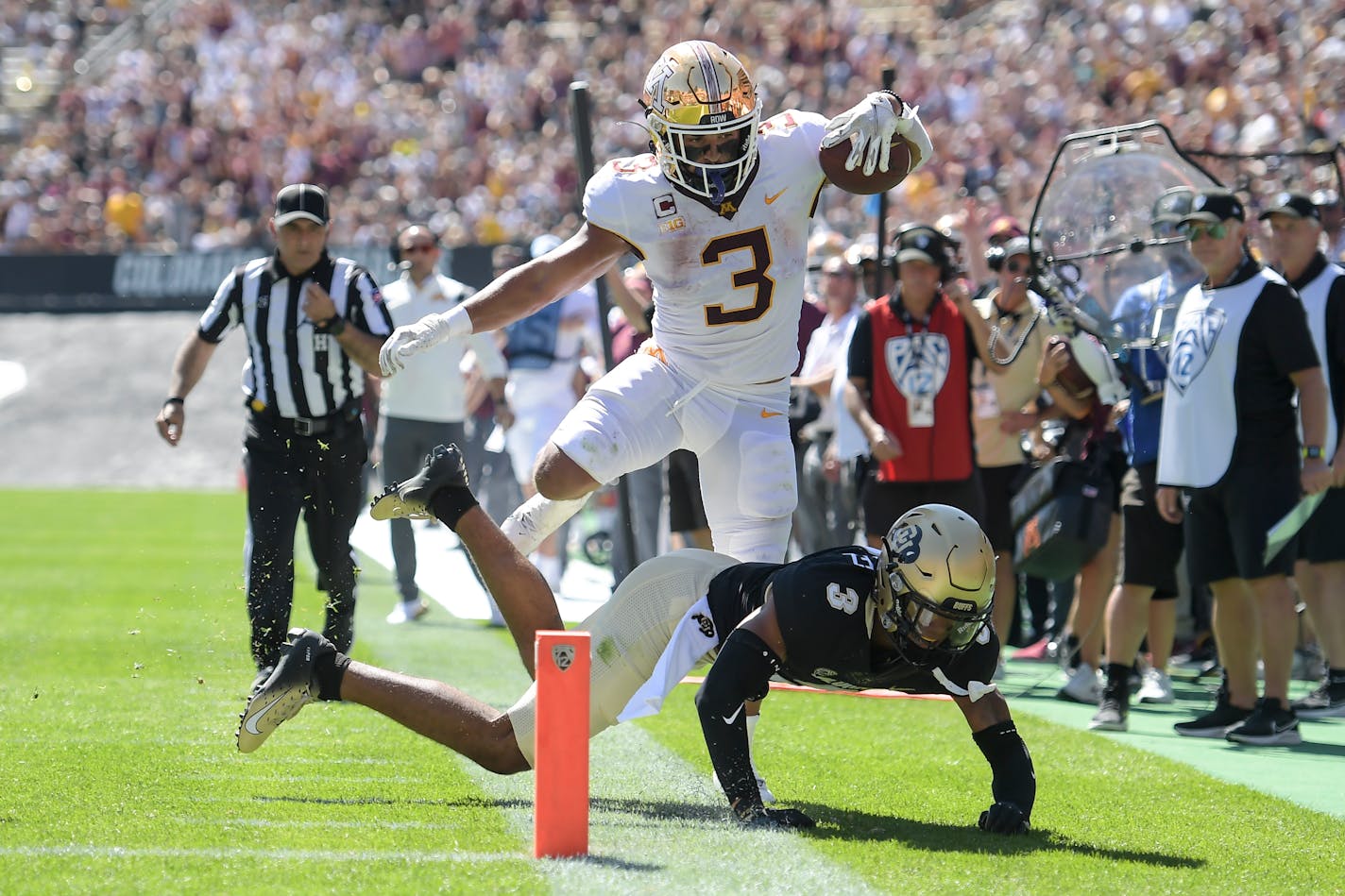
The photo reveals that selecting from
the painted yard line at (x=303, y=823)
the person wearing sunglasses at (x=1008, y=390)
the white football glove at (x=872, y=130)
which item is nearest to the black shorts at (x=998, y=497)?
the person wearing sunglasses at (x=1008, y=390)

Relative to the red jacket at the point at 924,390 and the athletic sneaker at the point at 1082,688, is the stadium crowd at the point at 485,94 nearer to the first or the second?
the red jacket at the point at 924,390

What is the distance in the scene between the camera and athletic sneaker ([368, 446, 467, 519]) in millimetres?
4668

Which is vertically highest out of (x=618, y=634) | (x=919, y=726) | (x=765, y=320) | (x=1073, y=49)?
(x=1073, y=49)

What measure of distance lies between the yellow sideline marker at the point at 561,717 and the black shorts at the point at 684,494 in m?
4.84

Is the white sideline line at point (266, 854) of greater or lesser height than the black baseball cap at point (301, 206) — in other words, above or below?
below

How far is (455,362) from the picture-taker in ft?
30.0

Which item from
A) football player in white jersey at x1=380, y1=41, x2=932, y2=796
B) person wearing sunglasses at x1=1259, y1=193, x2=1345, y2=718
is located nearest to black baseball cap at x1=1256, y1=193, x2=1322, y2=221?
person wearing sunglasses at x1=1259, y1=193, x2=1345, y2=718

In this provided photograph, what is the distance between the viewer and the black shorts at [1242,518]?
5.91 meters

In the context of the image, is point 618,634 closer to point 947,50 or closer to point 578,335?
point 578,335

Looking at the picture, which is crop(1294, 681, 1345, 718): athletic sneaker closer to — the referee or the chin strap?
the chin strap

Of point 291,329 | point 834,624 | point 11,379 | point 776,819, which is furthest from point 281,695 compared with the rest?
point 11,379

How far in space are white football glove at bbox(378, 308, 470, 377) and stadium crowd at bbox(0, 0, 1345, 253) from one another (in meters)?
12.5

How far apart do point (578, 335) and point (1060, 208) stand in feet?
12.4

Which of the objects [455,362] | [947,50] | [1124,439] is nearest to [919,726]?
[1124,439]
